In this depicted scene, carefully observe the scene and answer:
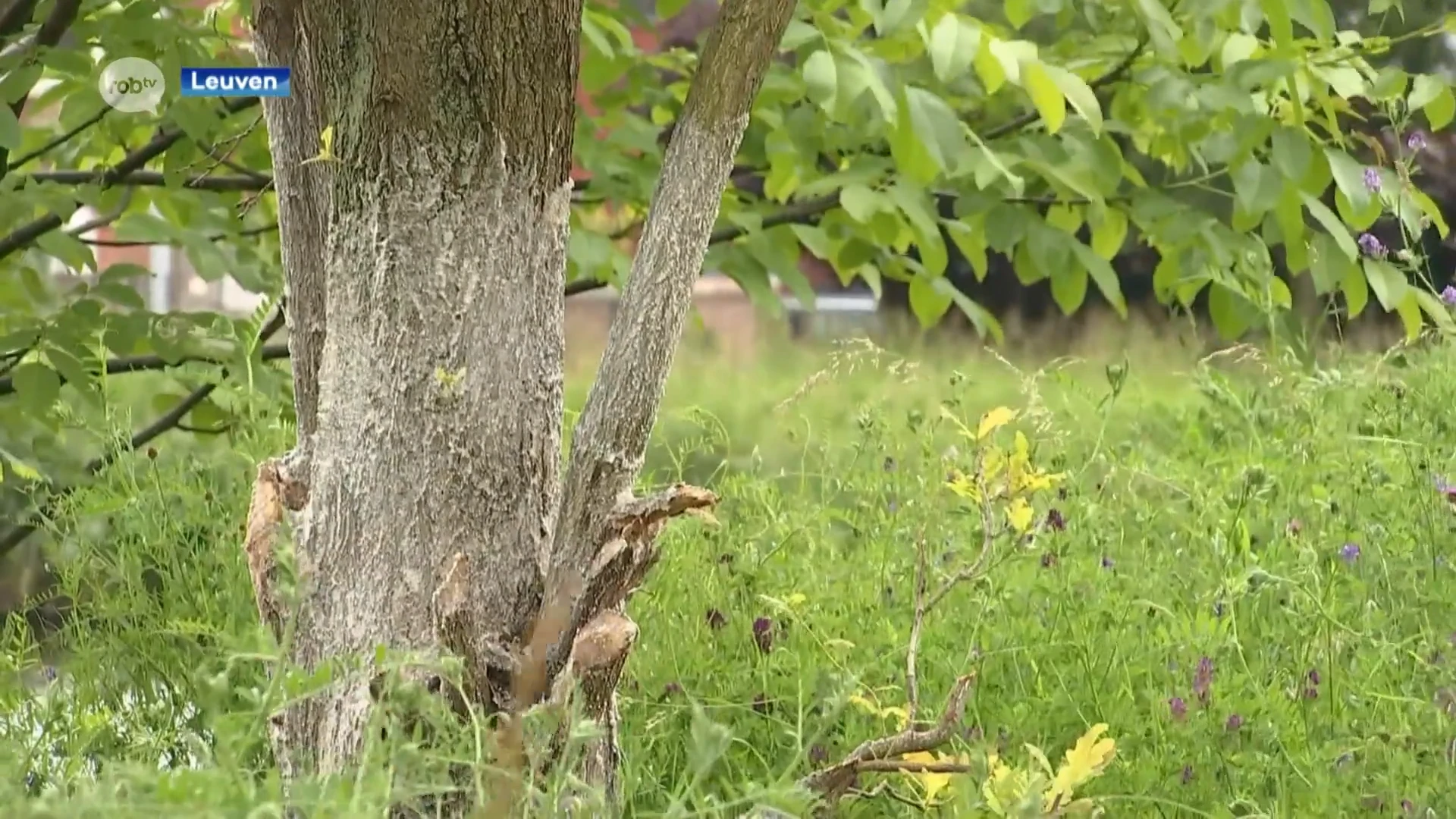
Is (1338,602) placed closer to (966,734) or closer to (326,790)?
(966,734)

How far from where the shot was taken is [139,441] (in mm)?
2203

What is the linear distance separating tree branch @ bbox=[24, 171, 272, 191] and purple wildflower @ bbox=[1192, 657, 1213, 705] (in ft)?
4.75

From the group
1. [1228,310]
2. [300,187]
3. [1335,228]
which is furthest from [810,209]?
[300,187]

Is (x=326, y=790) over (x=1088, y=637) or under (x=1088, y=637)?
over

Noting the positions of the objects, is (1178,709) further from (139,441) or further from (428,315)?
(139,441)

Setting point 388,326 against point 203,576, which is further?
point 203,576

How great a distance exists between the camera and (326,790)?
0.78m

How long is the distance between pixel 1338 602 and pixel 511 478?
0.98 meters

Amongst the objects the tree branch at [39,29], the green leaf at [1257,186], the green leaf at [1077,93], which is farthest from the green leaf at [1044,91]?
the tree branch at [39,29]

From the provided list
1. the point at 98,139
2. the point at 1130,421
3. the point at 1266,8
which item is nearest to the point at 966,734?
the point at 1266,8

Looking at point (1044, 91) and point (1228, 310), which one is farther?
point (1228, 310)

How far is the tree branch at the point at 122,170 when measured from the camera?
6.56 ft

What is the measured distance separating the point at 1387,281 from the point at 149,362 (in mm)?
1797

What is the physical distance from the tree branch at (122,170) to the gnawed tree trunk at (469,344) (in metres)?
1.00
